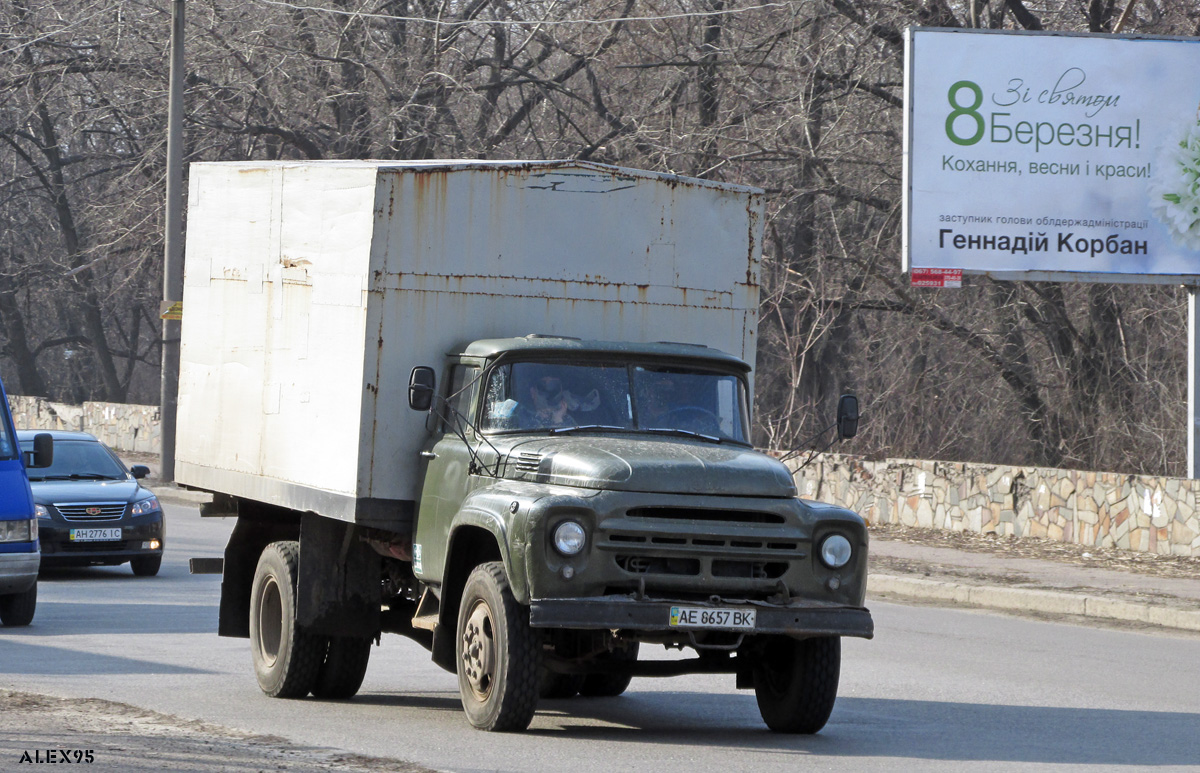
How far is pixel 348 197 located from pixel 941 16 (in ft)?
61.1

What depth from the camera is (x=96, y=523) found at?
16406 millimetres

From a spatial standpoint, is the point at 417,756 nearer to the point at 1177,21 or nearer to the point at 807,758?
the point at 807,758

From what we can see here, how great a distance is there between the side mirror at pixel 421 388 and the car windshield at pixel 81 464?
9.83m

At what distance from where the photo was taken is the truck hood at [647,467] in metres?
7.81

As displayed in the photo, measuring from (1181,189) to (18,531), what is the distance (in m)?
14.5

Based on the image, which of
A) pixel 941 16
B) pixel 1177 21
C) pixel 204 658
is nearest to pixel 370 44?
pixel 941 16

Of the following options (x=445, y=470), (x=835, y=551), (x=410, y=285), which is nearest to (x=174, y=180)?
(x=410, y=285)

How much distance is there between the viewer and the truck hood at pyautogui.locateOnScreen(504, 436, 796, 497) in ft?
25.6

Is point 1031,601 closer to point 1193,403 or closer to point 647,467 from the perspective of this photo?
point 1193,403

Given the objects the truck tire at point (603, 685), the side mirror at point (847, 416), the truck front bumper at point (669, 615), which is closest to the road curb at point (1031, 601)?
the truck tire at point (603, 685)

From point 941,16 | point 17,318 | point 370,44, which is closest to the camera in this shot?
point 941,16

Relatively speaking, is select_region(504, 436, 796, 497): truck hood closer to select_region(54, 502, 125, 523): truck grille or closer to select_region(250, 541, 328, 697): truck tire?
select_region(250, 541, 328, 697): truck tire

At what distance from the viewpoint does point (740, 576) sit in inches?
311

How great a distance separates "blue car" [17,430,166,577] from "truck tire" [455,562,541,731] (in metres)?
9.07
